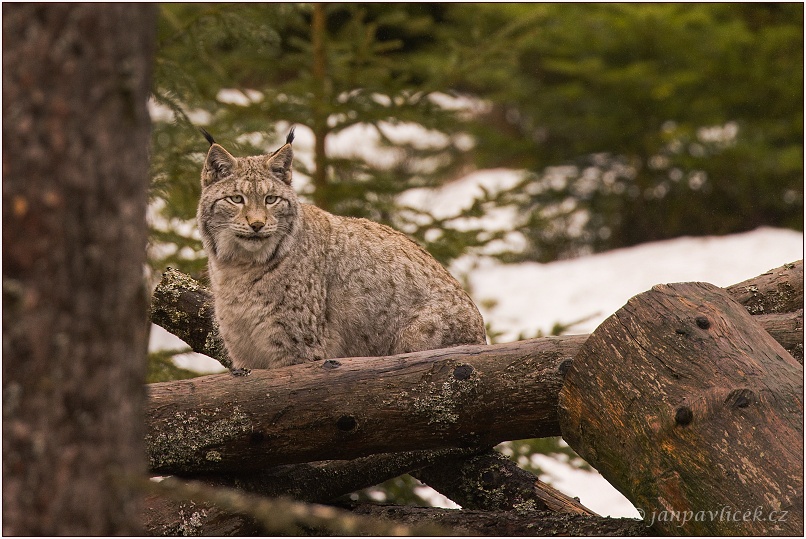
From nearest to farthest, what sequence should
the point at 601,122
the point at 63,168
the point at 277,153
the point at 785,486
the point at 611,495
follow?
the point at 63,168
the point at 785,486
the point at 277,153
the point at 611,495
the point at 601,122

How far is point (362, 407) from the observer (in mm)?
4457

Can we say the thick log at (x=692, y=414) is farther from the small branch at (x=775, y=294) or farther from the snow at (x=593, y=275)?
the snow at (x=593, y=275)

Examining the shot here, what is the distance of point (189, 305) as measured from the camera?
609cm

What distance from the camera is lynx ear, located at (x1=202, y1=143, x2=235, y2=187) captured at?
18.2 feet

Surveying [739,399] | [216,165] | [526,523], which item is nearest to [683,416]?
[739,399]

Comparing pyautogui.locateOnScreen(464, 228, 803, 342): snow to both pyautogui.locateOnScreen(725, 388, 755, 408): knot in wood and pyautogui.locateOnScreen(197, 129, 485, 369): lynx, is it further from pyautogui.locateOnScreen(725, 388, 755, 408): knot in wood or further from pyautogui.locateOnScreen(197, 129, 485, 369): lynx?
pyautogui.locateOnScreen(725, 388, 755, 408): knot in wood

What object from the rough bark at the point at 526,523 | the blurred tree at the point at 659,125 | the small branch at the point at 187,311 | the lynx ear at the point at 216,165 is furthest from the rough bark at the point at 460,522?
the blurred tree at the point at 659,125

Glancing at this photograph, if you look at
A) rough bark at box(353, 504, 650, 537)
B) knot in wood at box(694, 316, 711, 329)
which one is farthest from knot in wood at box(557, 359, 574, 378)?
rough bark at box(353, 504, 650, 537)

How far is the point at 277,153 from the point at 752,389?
3099mm

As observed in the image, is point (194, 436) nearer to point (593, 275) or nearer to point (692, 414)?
point (692, 414)

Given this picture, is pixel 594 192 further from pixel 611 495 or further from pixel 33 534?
pixel 33 534

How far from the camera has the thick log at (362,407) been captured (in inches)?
176

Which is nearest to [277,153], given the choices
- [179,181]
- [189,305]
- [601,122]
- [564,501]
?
[189,305]

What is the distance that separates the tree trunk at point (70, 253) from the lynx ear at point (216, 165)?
3.06 metres
